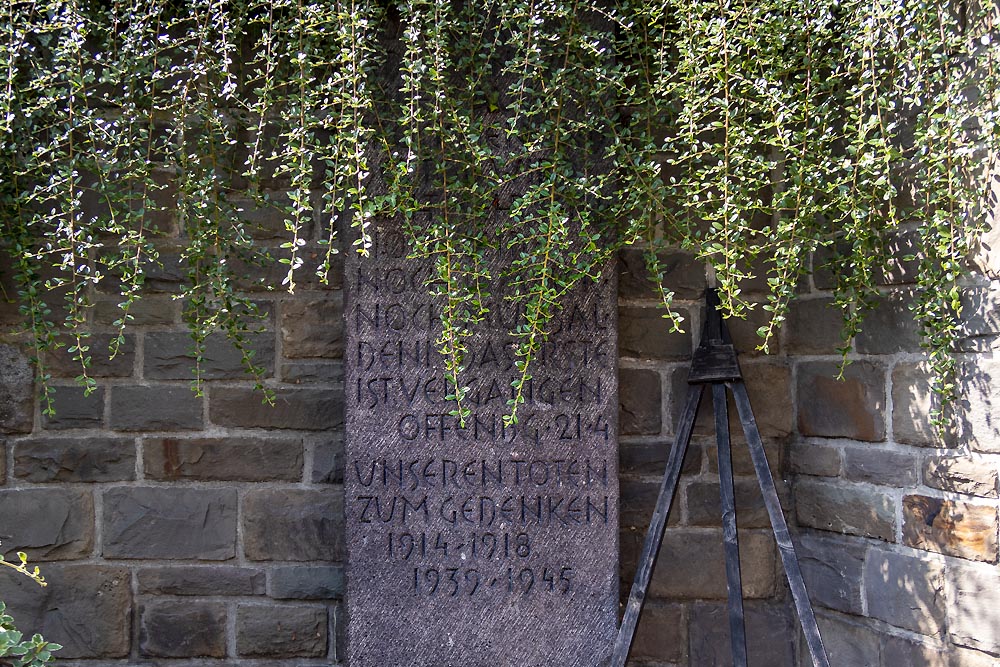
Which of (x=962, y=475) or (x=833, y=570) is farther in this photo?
(x=833, y=570)

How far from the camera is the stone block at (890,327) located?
6.89 ft

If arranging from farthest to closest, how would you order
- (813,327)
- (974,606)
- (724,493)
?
(813,327)
(724,493)
(974,606)

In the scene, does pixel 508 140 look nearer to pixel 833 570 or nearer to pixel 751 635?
pixel 833 570

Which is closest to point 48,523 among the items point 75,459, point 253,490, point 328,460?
point 75,459

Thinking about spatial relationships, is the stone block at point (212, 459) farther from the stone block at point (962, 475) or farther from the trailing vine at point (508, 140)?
the stone block at point (962, 475)

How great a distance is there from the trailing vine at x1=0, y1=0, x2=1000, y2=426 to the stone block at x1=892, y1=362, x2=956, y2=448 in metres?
0.10

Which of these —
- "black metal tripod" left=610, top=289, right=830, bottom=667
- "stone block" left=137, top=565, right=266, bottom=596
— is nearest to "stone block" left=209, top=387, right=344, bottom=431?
"stone block" left=137, top=565, right=266, bottom=596

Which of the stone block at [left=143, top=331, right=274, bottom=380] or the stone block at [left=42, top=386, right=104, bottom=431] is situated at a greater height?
the stone block at [left=143, top=331, right=274, bottom=380]

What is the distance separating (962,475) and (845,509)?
39 cm

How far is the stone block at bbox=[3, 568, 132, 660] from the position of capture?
97.1 inches

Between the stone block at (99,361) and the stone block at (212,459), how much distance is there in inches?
9.1

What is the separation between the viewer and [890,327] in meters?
2.16

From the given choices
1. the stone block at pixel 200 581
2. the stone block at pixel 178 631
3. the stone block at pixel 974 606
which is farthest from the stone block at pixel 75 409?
the stone block at pixel 974 606

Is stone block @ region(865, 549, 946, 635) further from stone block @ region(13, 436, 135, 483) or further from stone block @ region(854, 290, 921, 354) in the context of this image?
stone block @ region(13, 436, 135, 483)
